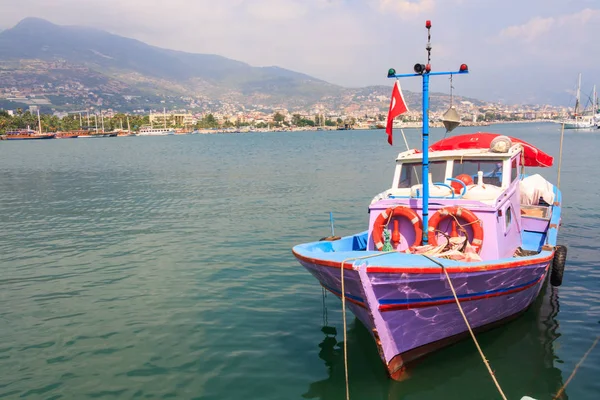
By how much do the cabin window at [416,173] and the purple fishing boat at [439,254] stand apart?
0.02 meters

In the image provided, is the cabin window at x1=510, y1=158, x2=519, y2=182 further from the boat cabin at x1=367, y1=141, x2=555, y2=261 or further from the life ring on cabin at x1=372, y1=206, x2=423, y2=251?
the life ring on cabin at x1=372, y1=206, x2=423, y2=251

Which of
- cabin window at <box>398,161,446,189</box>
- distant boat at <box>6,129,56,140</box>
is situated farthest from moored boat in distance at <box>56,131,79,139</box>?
cabin window at <box>398,161,446,189</box>

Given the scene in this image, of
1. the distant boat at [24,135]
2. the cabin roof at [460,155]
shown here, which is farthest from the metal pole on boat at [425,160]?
the distant boat at [24,135]

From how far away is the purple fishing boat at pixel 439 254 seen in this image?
25.9ft

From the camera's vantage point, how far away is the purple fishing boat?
25.9ft

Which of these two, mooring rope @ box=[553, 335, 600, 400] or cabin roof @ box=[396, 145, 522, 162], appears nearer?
mooring rope @ box=[553, 335, 600, 400]

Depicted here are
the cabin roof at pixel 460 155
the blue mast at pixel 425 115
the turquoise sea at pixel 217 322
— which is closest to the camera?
the turquoise sea at pixel 217 322

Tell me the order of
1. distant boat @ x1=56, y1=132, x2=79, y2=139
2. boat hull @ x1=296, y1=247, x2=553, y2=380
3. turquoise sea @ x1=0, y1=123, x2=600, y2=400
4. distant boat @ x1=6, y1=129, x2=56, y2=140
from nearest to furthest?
1. boat hull @ x1=296, y1=247, x2=553, y2=380
2. turquoise sea @ x1=0, y1=123, x2=600, y2=400
3. distant boat @ x1=6, y1=129, x2=56, y2=140
4. distant boat @ x1=56, y1=132, x2=79, y2=139

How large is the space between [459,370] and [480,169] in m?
5.02

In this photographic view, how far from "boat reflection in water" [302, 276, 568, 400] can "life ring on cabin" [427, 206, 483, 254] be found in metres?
1.96

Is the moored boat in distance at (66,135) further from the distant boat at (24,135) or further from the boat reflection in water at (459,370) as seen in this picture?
the boat reflection in water at (459,370)

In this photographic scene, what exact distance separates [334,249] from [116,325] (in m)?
5.29

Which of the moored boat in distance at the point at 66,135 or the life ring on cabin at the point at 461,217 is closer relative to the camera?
the life ring on cabin at the point at 461,217

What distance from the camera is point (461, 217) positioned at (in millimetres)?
9836
